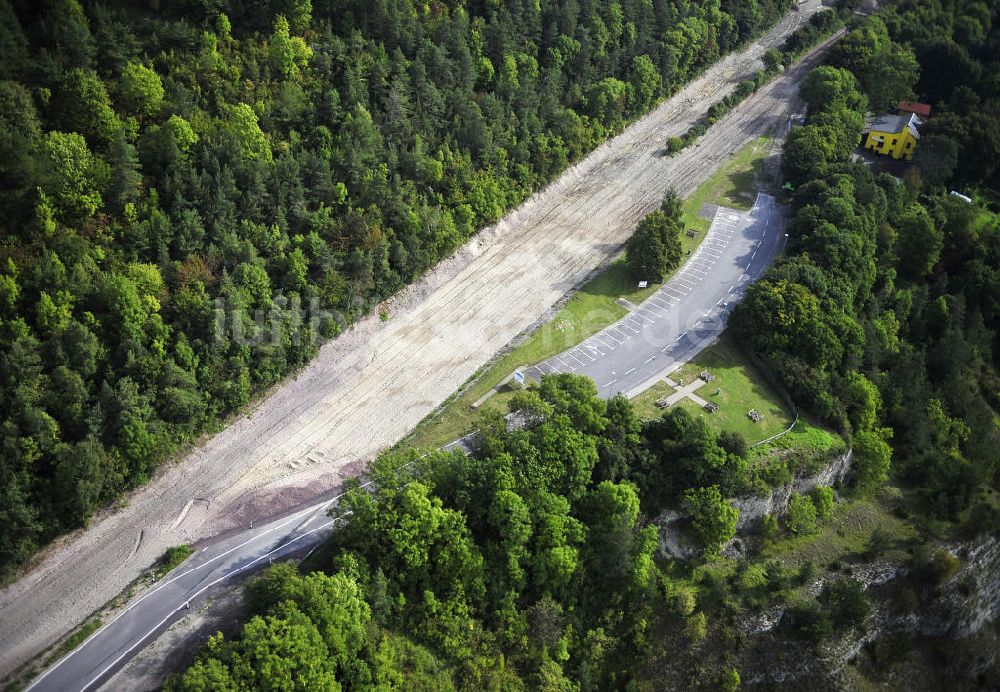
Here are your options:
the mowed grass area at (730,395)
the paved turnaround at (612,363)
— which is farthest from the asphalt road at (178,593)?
the mowed grass area at (730,395)

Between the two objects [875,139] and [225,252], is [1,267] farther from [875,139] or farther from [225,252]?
[875,139]

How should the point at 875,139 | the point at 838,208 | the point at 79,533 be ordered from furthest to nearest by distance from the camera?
the point at 875,139 → the point at 838,208 → the point at 79,533

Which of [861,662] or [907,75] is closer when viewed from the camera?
[861,662]

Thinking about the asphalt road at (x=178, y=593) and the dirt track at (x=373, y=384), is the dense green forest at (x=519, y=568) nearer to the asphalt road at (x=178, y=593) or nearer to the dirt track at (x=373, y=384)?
the asphalt road at (x=178, y=593)

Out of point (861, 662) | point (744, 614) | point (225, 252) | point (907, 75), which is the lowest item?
point (861, 662)

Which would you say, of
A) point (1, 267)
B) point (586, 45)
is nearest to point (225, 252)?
point (1, 267)

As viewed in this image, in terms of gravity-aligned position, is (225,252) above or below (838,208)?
above

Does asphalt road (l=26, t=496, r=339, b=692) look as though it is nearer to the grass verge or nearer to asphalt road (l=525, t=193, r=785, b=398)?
the grass verge
